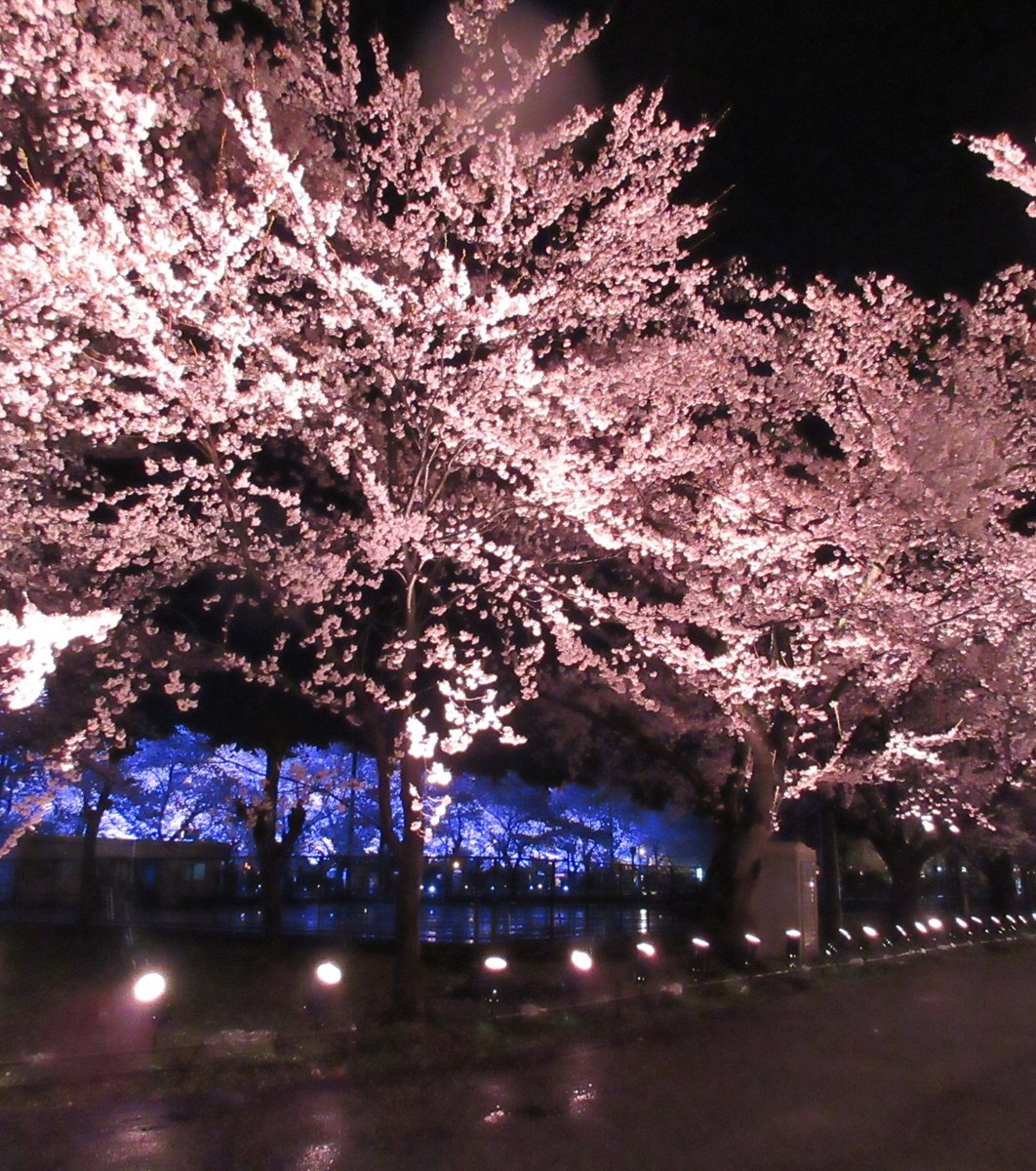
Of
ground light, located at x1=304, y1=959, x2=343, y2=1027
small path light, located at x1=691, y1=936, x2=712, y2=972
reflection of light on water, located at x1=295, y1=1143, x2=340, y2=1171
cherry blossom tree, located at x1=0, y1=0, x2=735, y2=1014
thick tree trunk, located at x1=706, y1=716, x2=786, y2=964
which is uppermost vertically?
cherry blossom tree, located at x1=0, y1=0, x2=735, y2=1014

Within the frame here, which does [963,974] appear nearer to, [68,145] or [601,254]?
[601,254]

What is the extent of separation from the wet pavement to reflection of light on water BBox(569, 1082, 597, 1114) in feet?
0.11

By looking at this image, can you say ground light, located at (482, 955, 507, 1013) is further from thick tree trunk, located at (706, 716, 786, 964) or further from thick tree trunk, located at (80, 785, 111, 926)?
thick tree trunk, located at (80, 785, 111, 926)

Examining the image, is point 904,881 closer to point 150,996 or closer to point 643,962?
point 643,962

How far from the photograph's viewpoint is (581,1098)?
870 cm

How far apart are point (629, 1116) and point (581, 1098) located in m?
0.81

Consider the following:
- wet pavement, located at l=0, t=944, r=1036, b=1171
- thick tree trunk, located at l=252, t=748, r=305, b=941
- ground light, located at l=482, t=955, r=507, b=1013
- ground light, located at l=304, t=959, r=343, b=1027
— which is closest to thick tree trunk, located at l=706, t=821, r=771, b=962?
ground light, located at l=482, t=955, r=507, b=1013

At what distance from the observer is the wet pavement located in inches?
272

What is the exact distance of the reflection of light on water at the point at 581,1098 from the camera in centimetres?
830

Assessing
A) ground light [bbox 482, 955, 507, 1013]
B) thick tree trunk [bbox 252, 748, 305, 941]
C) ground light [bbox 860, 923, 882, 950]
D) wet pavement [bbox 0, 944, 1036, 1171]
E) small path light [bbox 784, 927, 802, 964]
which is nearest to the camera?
wet pavement [bbox 0, 944, 1036, 1171]

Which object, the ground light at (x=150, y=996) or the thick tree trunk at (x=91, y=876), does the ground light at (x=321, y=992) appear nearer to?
the ground light at (x=150, y=996)

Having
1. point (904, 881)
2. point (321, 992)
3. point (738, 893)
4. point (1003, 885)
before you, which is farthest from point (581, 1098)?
point (1003, 885)

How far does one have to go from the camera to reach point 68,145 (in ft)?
31.3

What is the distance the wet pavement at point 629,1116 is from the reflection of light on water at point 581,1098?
3cm
